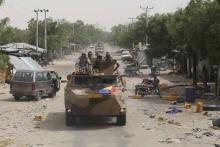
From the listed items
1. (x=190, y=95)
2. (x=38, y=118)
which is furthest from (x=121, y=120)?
(x=190, y=95)

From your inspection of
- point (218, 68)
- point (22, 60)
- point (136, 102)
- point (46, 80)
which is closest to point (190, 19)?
point (218, 68)

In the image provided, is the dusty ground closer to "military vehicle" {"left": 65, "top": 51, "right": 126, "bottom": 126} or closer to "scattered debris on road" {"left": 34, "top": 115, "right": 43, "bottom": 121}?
"scattered debris on road" {"left": 34, "top": 115, "right": 43, "bottom": 121}

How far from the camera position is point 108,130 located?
1914cm

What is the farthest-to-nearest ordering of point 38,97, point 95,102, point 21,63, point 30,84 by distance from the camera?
point 21,63
point 38,97
point 30,84
point 95,102

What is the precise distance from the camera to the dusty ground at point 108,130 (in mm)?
16277

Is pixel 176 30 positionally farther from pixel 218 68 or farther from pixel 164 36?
pixel 164 36

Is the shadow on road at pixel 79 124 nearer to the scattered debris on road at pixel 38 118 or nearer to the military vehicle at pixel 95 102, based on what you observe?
the scattered debris on road at pixel 38 118

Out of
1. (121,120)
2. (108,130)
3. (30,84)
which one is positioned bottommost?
(108,130)

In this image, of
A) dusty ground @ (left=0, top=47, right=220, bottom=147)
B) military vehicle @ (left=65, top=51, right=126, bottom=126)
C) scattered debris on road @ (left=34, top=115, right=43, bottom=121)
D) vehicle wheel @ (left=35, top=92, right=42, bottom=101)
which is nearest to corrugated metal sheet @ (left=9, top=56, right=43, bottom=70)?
vehicle wheel @ (left=35, top=92, right=42, bottom=101)

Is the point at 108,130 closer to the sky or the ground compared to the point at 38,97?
closer to the ground

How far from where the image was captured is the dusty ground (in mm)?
16277

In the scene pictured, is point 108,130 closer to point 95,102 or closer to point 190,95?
point 95,102

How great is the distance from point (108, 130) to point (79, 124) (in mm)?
1936

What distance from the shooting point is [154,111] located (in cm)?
2631
